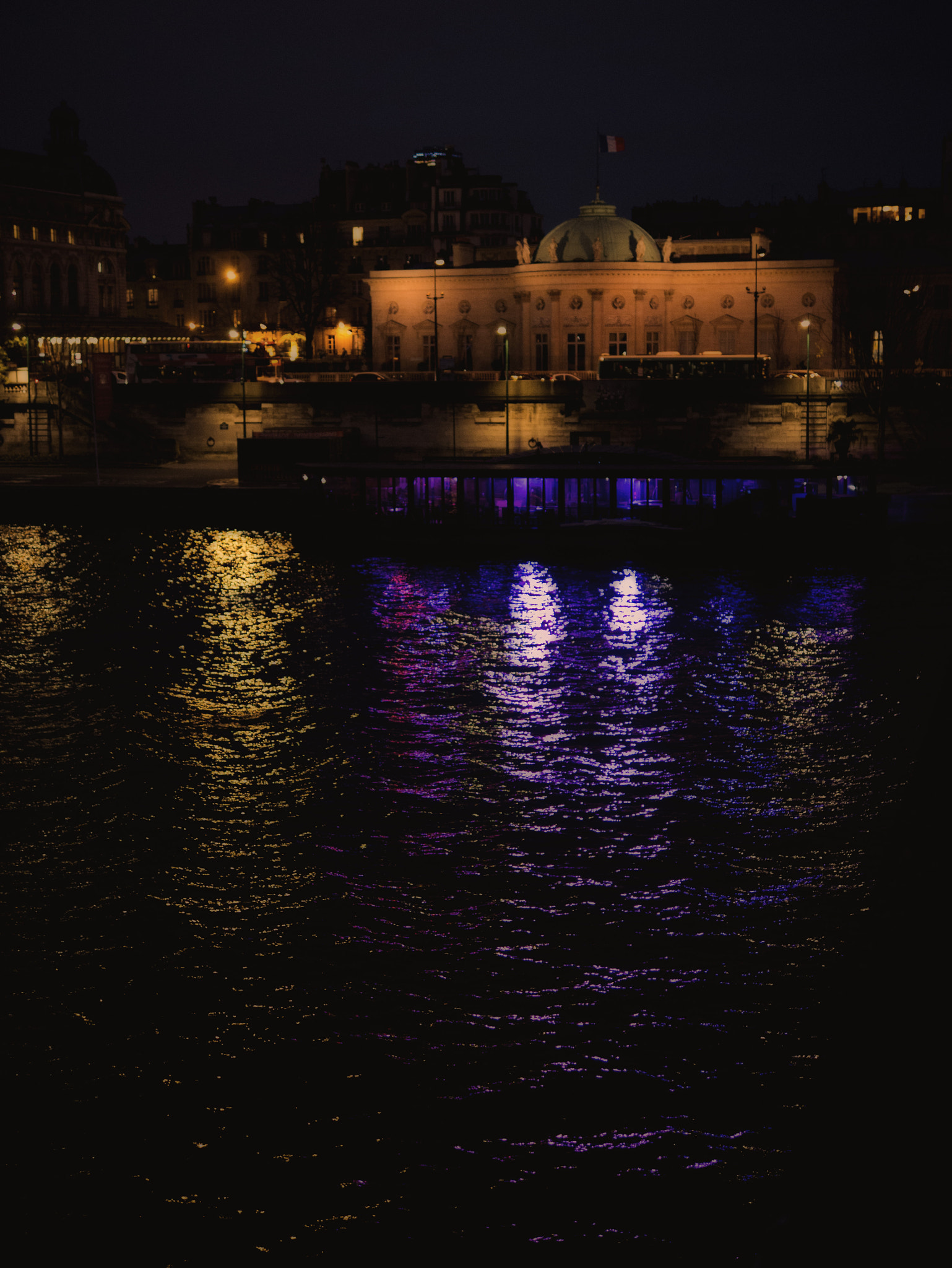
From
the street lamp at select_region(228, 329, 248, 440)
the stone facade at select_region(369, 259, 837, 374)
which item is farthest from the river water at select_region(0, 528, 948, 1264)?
the stone facade at select_region(369, 259, 837, 374)

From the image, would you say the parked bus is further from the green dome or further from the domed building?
the green dome

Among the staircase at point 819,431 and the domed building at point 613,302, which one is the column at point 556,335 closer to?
the domed building at point 613,302

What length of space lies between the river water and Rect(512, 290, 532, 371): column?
54.9 m

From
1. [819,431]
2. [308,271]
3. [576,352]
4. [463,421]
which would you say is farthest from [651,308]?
[308,271]

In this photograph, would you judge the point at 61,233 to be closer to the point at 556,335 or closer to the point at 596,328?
the point at 556,335

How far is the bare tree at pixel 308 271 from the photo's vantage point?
4643 inches

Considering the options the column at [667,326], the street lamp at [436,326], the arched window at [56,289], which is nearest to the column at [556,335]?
Answer: the column at [667,326]

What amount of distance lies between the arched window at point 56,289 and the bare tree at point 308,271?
71.7 ft

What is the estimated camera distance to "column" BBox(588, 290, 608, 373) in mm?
96875

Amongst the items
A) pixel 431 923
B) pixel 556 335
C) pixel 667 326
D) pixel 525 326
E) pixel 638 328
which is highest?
pixel 525 326

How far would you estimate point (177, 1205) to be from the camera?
1748 cm

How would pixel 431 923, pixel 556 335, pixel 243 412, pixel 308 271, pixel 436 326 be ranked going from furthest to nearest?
1. pixel 308 271
2. pixel 436 326
3. pixel 556 335
4. pixel 243 412
5. pixel 431 923

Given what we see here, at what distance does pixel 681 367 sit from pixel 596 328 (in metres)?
10.5

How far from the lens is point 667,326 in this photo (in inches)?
3866
